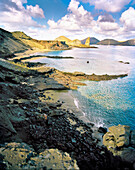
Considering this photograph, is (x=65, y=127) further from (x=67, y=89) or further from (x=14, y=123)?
(x=67, y=89)

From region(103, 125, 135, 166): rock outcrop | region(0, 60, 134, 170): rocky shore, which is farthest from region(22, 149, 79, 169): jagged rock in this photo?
region(103, 125, 135, 166): rock outcrop

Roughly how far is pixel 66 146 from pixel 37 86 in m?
15.9

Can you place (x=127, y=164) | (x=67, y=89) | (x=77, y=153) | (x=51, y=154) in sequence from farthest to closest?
(x=67, y=89), (x=77, y=153), (x=127, y=164), (x=51, y=154)

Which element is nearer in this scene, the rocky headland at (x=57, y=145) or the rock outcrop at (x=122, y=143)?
the rocky headland at (x=57, y=145)

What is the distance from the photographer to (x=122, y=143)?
352 inches

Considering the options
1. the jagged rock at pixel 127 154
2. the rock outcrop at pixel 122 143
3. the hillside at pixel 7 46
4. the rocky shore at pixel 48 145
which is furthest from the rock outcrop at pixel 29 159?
the hillside at pixel 7 46

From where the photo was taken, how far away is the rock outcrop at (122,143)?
26.1 feet

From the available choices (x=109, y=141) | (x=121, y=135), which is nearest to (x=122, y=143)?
(x=121, y=135)

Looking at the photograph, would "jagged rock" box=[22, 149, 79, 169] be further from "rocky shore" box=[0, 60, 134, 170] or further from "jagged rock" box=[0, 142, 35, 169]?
"jagged rock" box=[0, 142, 35, 169]

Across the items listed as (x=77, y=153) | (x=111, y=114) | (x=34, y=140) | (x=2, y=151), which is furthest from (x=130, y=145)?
(x=2, y=151)

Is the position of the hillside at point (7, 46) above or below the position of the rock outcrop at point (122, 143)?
above

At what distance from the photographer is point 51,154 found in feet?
19.7

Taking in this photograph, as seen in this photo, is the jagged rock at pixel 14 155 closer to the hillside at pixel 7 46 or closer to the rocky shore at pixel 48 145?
the rocky shore at pixel 48 145

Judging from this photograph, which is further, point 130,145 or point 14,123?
point 130,145
